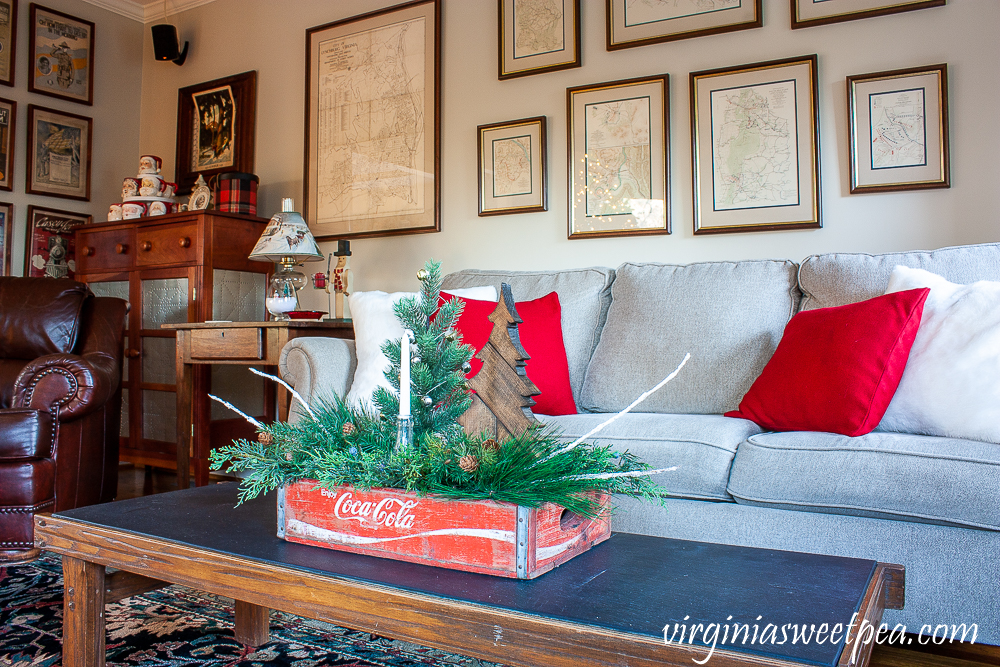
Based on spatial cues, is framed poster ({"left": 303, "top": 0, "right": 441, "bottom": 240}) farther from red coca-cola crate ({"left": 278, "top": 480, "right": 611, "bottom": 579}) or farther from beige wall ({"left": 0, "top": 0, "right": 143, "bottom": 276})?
red coca-cola crate ({"left": 278, "top": 480, "right": 611, "bottom": 579})

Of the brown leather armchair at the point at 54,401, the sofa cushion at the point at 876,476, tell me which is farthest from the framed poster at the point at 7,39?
the sofa cushion at the point at 876,476

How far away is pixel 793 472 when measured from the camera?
5.11 feet

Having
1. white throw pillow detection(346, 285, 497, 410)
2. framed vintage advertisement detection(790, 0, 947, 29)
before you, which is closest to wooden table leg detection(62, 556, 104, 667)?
white throw pillow detection(346, 285, 497, 410)

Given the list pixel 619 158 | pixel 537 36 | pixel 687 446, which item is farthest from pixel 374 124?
pixel 687 446

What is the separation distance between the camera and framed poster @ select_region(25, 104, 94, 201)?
Result: 13.0ft

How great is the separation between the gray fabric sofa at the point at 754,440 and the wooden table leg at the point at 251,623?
82cm

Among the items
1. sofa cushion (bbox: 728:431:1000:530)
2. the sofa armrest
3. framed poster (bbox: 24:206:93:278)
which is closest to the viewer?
sofa cushion (bbox: 728:431:1000:530)

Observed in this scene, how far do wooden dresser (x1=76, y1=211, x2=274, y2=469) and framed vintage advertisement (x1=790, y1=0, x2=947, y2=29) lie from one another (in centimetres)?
252

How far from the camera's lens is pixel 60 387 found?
2385mm

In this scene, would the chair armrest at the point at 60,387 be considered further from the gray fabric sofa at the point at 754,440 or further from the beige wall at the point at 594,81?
the beige wall at the point at 594,81

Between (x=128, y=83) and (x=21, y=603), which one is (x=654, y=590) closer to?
(x=21, y=603)

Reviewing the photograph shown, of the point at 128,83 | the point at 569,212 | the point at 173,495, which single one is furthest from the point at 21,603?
the point at 128,83

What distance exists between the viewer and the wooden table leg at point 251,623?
1.54 m

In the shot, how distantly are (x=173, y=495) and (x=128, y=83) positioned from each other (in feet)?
12.6
